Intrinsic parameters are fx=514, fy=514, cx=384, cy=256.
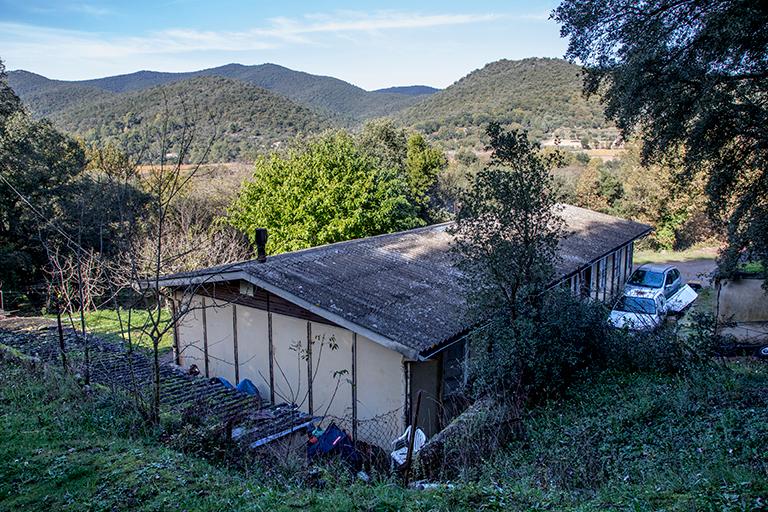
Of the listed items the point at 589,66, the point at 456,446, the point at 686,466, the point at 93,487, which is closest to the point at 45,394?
the point at 93,487

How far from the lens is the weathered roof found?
8.86m

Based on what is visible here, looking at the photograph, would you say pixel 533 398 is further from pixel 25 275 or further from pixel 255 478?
pixel 25 275

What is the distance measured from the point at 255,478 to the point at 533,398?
183 inches

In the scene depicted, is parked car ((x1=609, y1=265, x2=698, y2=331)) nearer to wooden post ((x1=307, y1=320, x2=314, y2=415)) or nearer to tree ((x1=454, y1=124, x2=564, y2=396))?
tree ((x1=454, y1=124, x2=564, y2=396))

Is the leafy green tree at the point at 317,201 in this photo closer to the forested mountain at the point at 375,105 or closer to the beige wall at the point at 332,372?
the beige wall at the point at 332,372

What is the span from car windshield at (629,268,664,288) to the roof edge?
41.8 feet

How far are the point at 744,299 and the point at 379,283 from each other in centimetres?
1112

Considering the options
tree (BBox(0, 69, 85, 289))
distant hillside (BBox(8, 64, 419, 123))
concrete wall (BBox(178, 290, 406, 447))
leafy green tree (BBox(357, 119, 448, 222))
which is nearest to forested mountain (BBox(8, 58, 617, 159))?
distant hillside (BBox(8, 64, 419, 123))

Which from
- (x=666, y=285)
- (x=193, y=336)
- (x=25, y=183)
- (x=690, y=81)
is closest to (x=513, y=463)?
(x=690, y=81)

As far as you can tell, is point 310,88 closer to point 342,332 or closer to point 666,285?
point 666,285

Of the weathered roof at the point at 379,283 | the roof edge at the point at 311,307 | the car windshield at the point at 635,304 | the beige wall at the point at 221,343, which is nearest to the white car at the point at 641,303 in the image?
the car windshield at the point at 635,304

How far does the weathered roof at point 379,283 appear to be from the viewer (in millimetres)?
8859

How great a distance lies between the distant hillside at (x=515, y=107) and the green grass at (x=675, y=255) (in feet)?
55.9

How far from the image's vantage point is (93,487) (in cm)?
508
